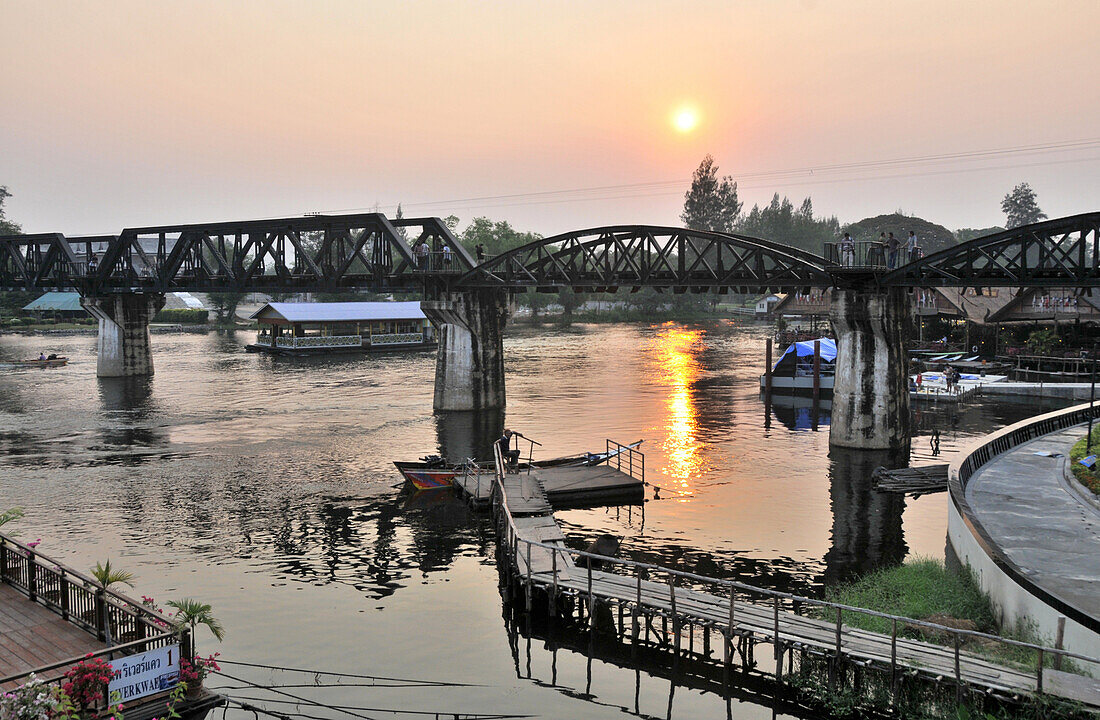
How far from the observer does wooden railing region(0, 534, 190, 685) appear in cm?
1766

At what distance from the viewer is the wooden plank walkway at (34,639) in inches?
715

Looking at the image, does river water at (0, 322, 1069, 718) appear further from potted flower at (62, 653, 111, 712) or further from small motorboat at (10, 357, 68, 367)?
small motorboat at (10, 357, 68, 367)

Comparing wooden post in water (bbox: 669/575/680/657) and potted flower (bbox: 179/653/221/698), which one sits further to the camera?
wooden post in water (bbox: 669/575/680/657)

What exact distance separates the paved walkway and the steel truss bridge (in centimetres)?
1218

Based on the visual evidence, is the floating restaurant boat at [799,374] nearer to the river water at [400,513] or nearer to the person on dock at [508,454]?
the river water at [400,513]

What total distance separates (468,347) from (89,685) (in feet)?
179

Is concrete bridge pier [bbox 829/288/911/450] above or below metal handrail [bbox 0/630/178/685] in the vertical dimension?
above

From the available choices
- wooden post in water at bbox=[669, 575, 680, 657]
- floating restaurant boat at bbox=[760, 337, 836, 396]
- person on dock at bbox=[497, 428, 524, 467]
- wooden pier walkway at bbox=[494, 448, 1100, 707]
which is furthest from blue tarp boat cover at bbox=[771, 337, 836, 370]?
wooden post in water at bbox=[669, 575, 680, 657]

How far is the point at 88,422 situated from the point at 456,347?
28.5m

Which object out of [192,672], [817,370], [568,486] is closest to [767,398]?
[817,370]

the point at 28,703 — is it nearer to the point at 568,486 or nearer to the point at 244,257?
the point at 568,486

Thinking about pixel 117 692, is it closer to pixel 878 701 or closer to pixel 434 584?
pixel 434 584

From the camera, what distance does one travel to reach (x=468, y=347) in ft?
230

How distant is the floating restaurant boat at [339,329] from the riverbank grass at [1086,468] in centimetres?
9735
